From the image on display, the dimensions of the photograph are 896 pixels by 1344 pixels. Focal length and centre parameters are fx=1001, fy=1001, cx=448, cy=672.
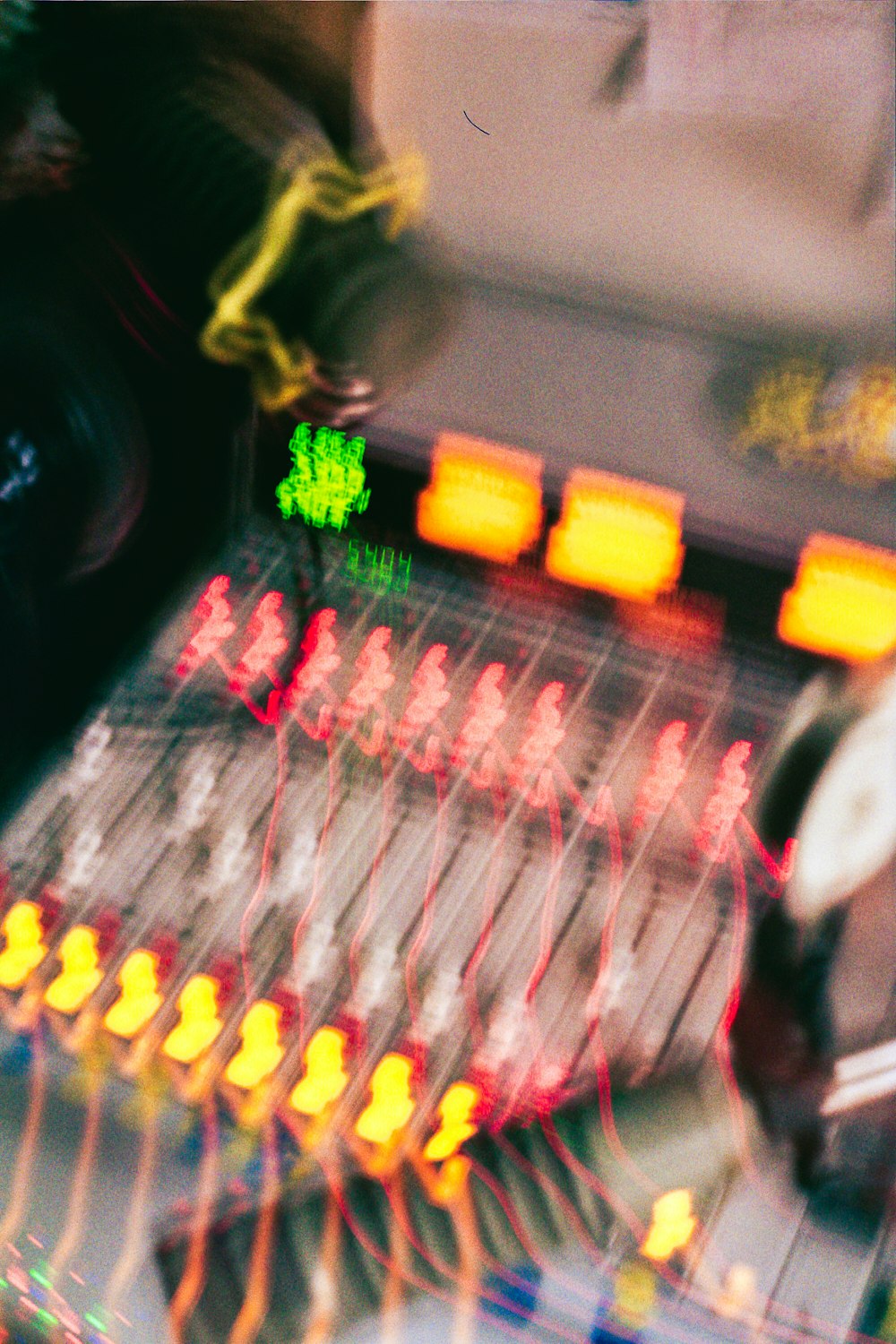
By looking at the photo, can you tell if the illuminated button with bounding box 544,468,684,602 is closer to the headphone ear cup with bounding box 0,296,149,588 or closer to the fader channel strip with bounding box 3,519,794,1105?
the fader channel strip with bounding box 3,519,794,1105

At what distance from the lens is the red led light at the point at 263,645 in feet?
4.30

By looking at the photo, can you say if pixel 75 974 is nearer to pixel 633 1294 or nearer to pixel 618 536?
pixel 633 1294

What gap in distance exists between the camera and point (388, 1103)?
956 millimetres

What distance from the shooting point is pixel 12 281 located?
4.19ft

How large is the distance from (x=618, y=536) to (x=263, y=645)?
19.2 inches

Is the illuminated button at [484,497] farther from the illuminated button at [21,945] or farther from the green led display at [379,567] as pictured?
the illuminated button at [21,945]

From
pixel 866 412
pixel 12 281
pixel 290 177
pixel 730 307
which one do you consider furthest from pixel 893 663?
pixel 12 281

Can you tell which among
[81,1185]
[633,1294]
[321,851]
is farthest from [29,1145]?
[633,1294]

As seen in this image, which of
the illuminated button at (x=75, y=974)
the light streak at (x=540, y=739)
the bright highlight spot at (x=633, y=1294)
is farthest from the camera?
the light streak at (x=540, y=739)

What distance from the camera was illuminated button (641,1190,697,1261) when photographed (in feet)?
2.86

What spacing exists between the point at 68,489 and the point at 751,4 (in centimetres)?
101

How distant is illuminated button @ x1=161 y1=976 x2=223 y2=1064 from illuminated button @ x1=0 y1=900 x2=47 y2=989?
179 millimetres

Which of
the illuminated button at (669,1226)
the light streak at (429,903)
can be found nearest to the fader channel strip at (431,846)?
the light streak at (429,903)

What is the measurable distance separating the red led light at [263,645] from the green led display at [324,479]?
0.41 ft
